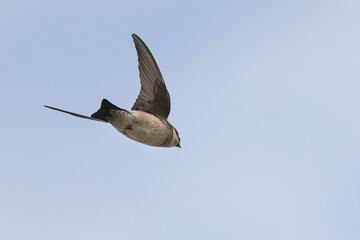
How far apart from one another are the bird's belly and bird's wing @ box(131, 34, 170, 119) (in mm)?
549

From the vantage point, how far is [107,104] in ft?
24.7

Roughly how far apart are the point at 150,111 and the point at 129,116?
0.89 meters

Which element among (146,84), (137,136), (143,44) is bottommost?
(137,136)

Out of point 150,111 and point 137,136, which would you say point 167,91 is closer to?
point 150,111

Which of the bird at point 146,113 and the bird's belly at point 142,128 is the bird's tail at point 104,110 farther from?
the bird's belly at point 142,128

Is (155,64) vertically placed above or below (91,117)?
above

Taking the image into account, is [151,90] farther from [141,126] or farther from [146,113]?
[141,126]

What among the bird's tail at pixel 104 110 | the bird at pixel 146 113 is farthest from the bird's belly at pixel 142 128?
the bird's tail at pixel 104 110

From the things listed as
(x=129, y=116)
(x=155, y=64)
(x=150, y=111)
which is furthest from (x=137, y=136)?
(x=155, y=64)

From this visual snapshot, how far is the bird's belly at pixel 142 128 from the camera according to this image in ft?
25.6

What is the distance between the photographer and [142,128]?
7836 millimetres

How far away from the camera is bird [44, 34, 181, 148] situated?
769cm

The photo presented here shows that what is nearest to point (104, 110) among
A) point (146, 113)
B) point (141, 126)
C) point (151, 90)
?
point (141, 126)

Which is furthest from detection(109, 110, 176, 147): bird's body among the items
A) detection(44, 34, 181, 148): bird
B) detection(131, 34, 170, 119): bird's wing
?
detection(131, 34, 170, 119): bird's wing
